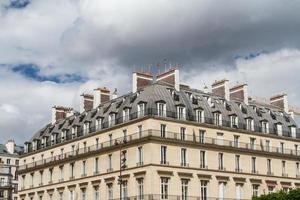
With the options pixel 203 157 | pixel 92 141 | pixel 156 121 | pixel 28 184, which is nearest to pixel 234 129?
pixel 203 157

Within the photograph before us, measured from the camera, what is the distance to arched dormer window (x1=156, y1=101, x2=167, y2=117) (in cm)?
6969

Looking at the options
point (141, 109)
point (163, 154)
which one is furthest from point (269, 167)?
point (141, 109)

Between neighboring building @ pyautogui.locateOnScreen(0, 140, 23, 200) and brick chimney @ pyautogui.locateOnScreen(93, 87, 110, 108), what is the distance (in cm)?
3861

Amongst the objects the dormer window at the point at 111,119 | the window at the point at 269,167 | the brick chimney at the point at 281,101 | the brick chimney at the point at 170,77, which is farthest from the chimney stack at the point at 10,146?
the window at the point at 269,167

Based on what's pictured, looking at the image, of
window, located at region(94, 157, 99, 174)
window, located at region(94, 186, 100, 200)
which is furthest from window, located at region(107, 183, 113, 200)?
window, located at region(94, 157, 99, 174)

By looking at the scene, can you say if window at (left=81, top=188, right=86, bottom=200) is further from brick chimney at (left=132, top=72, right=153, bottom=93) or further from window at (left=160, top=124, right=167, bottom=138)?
window at (left=160, top=124, right=167, bottom=138)

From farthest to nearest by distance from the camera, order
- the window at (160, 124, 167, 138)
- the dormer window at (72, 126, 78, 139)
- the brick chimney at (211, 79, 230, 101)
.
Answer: the dormer window at (72, 126, 78, 139)
the brick chimney at (211, 79, 230, 101)
the window at (160, 124, 167, 138)

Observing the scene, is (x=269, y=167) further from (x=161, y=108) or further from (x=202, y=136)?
(x=161, y=108)

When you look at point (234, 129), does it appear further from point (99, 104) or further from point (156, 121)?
point (99, 104)

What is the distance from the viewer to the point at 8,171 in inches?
4702

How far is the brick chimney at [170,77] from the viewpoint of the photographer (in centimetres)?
7575

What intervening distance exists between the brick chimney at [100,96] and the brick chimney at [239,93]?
17.8 meters

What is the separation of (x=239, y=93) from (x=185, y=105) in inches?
569

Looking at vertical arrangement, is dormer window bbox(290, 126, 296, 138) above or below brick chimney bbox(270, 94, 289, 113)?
below
